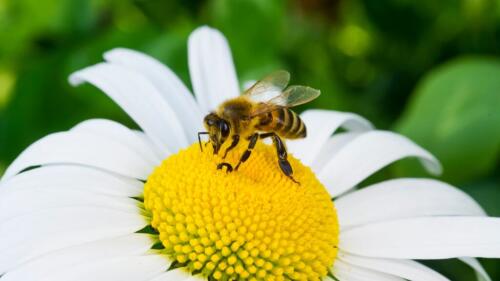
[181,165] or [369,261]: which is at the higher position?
[181,165]

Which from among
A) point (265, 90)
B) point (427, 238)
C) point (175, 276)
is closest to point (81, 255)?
point (175, 276)

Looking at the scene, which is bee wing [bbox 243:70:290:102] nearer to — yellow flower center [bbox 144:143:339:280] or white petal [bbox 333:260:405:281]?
yellow flower center [bbox 144:143:339:280]

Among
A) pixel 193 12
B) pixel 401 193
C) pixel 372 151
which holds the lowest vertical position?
pixel 401 193

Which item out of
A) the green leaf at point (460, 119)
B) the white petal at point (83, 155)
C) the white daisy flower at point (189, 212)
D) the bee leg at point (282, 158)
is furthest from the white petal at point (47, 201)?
the green leaf at point (460, 119)

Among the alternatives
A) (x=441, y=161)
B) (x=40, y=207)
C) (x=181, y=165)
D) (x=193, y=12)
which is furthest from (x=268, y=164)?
(x=193, y=12)

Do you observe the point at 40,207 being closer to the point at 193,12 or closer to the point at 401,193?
the point at 401,193

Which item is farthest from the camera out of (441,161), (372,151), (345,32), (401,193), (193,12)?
(345,32)
